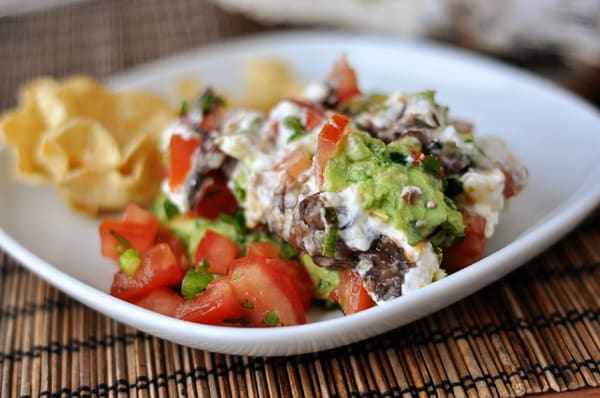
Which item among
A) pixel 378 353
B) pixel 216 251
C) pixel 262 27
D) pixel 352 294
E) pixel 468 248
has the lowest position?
pixel 262 27

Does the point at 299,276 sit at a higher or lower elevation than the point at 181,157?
lower

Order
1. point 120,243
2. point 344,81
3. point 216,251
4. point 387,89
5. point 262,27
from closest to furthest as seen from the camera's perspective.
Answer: point 216,251 < point 120,243 < point 344,81 < point 387,89 < point 262,27

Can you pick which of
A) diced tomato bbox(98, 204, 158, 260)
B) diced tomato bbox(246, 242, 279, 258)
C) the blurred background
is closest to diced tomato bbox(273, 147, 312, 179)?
diced tomato bbox(246, 242, 279, 258)

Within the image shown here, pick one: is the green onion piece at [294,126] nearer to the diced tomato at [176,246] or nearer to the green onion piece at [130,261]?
the diced tomato at [176,246]

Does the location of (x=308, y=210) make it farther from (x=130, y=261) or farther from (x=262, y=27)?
(x=262, y=27)

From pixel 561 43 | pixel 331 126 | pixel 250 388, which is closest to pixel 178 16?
pixel 561 43

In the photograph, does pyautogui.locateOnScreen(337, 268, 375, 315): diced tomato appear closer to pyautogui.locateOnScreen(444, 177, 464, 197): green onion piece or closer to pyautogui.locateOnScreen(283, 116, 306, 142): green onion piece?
pyautogui.locateOnScreen(444, 177, 464, 197): green onion piece

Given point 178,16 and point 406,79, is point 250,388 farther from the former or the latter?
point 178,16

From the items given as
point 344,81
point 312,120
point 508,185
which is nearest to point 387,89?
point 344,81

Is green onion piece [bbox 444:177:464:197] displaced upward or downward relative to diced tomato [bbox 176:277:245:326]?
upward
